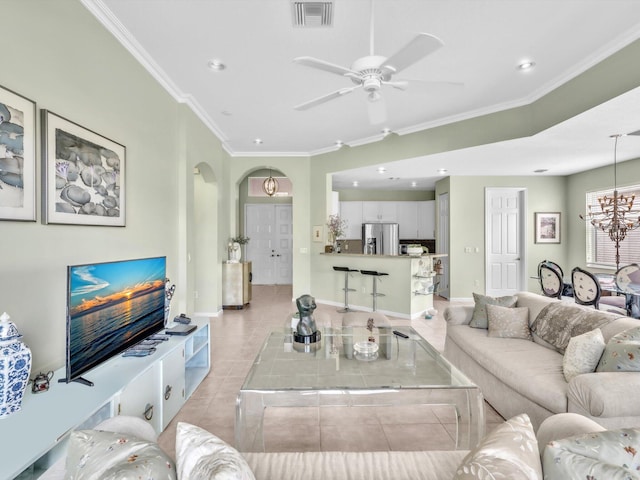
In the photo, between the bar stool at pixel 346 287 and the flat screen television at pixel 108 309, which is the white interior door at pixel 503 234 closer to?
the bar stool at pixel 346 287

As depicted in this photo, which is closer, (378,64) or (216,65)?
(378,64)

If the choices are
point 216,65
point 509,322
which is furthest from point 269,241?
point 509,322

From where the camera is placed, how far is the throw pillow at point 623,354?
1.81 meters

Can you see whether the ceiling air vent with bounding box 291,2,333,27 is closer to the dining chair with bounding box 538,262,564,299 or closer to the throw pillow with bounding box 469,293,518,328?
the throw pillow with bounding box 469,293,518,328

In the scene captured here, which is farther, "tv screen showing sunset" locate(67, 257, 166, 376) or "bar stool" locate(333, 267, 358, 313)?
"bar stool" locate(333, 267, 358, 313)

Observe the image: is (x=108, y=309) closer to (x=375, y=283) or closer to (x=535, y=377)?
(x=535, y=377)

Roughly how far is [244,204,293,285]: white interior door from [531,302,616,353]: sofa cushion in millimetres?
6516

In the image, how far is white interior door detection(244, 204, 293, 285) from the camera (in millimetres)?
8625

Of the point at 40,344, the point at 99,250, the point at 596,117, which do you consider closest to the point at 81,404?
the point at 40,344

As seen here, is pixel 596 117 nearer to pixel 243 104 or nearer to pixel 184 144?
pixel 243 104

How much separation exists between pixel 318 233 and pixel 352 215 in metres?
2.51

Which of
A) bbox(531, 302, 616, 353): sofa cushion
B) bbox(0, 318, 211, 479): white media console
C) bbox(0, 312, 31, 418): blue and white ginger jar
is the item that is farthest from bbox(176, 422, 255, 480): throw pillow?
bbox(531, 302, 616, 353): sofa cushion

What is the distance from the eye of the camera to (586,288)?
3857 millimetres

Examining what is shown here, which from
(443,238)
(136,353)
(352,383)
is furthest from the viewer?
(443,238)
